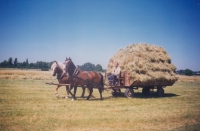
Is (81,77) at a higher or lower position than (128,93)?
higher

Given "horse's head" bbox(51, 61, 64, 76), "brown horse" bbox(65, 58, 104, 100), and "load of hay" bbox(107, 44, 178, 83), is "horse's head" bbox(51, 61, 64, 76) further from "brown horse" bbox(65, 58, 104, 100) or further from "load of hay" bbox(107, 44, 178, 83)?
"load of hay" bbox(107, 44, 178, 83)

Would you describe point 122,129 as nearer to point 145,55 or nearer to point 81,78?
point 81,78

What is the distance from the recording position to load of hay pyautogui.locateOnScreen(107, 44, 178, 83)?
14562 millimetres

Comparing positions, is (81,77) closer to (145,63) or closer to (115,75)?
(115,75)

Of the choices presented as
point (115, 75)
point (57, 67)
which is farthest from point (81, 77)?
point (115, 75)

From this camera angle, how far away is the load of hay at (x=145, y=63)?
573 inches

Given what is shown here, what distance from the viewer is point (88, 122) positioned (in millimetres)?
7371

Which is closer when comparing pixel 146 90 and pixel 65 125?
pixel 65 125

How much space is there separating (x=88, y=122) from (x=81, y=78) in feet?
19.9

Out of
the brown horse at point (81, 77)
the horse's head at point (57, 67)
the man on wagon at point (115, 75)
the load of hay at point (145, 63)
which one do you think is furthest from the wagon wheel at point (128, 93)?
the horse's head at point (57, 67)

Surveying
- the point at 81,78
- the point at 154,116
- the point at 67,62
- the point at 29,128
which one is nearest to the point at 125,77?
the point at 81,78

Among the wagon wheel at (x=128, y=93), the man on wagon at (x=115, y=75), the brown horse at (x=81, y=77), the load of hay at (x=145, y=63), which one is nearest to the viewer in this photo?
the brown horse at (x=81, y=77)

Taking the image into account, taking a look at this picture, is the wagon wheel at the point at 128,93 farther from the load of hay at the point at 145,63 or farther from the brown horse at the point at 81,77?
the brown horse at the point at 81,77

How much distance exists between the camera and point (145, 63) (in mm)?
15078
